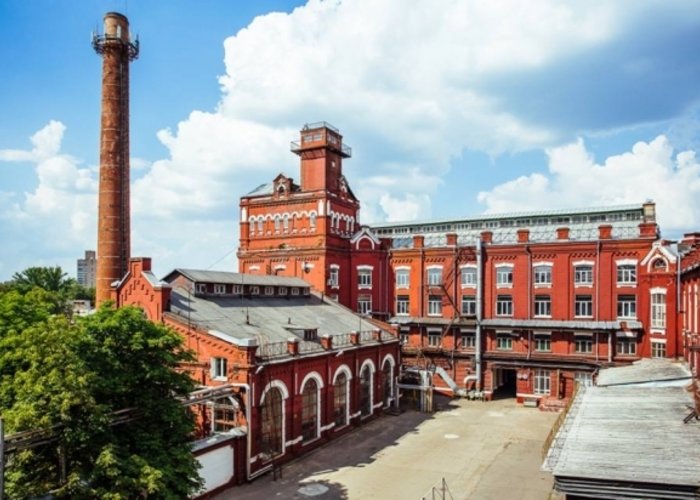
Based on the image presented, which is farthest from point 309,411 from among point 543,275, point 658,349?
point 658,349

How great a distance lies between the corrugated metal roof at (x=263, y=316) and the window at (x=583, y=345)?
1553 centimetres

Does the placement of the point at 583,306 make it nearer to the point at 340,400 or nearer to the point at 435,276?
the point at 435,276

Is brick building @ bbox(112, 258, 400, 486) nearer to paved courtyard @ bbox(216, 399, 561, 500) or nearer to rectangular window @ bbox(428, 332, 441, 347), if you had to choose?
paved courtyard @ bbox(216, 399, 561, 500)

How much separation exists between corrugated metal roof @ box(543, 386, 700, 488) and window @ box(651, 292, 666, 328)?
16662 millimetres

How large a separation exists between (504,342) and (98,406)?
34314 mm

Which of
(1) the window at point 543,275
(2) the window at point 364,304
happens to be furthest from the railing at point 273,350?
(1) the window at point 543,275

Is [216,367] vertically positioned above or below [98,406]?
below

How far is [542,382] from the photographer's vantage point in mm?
41781

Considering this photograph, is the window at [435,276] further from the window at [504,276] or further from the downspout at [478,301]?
the window at [504,276]

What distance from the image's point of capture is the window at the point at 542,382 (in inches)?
1635

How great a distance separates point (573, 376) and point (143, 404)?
33.2 meters

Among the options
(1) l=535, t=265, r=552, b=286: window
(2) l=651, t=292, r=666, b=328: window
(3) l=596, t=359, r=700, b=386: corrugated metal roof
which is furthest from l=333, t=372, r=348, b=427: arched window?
(2) l=651, t=292, r=666, b=328: window

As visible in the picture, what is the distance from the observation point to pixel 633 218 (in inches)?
1785

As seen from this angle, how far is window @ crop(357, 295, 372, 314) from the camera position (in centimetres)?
4819
